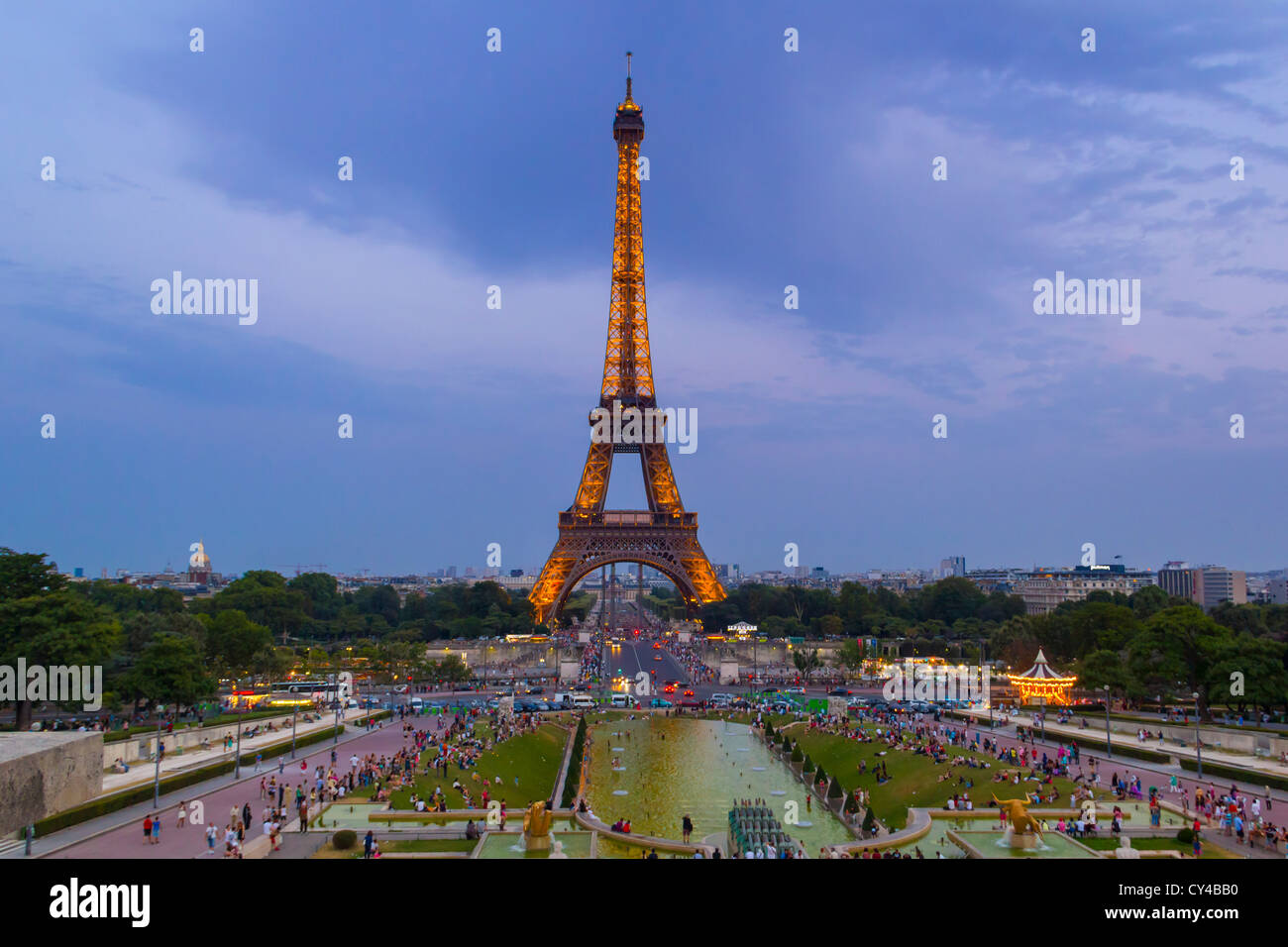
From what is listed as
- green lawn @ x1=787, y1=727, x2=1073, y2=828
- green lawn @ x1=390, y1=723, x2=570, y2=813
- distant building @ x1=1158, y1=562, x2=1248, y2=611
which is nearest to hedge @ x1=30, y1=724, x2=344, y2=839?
green lawn @ x1=390, y1=723, x2=570, y2=813

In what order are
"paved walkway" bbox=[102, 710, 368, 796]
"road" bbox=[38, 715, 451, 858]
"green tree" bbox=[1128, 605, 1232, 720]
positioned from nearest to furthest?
"road" bbox=[38, 715, 451, 858] < "paved walkway" bbox=[102, 710, 368, 796] < "green tree" bbox=[1128, 605, 1232, 720]

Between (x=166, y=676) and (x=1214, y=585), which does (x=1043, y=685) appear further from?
(x=1214, y=585)

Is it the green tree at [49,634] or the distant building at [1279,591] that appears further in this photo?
the distant building at [1279,591]

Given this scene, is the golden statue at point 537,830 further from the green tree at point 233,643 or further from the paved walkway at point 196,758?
the green tree at point 233,643

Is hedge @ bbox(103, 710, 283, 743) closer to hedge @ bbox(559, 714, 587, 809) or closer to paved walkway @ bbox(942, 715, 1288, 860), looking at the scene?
hedge @ bbox(559, 714, 587, 809)

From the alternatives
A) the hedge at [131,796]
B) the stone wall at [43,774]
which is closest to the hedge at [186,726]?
the hedge at [131,796]
